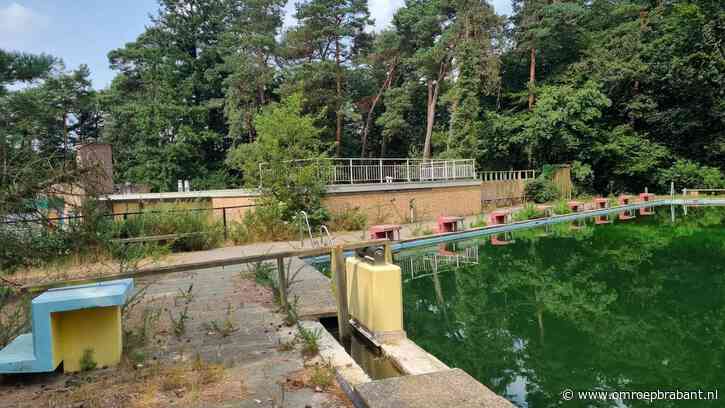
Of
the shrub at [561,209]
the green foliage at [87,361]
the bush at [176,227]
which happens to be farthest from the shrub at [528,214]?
the green foliage at [87,361]

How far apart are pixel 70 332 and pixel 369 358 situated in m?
2.33

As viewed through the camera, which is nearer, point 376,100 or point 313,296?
point 313,296

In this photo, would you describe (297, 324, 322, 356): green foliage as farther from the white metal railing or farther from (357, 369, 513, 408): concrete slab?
the white metal railing

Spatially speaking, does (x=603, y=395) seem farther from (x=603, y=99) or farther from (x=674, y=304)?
(x=603, y=99)

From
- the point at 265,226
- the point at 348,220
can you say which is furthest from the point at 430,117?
the point at 265,226

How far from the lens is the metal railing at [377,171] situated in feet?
38.6

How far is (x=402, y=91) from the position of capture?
27188 millimetres

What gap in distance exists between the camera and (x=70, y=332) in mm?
3361

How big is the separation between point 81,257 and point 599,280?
27.5 ft

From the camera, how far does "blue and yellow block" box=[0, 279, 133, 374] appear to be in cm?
312

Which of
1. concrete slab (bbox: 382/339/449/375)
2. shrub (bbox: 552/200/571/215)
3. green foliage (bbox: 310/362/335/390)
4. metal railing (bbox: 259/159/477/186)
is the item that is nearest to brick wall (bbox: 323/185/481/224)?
metal railing (bbox: 259/159/477/186)

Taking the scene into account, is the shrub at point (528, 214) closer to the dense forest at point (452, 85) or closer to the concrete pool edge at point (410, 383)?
the dense forest at point (452, 85)

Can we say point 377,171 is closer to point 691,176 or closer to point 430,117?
point 430,117

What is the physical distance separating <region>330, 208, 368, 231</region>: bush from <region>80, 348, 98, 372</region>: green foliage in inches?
356
